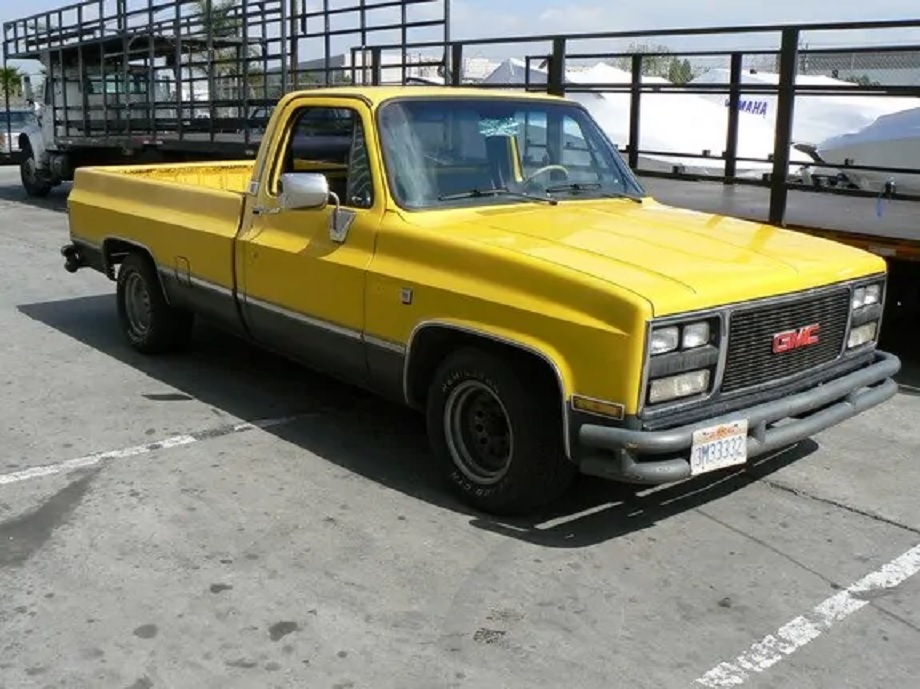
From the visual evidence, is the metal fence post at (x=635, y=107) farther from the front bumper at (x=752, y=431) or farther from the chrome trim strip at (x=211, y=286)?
the front bumper at (x=752, y=431)

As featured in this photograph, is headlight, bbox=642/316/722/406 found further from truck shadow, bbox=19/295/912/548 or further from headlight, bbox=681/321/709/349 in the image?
truck shadow, bbox=19/295/912/548

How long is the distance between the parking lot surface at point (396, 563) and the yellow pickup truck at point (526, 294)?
43 cm

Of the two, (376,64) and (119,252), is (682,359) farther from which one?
(376,64)

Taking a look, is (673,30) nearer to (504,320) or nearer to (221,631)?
(504,320)

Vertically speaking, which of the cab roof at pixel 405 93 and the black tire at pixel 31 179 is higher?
the cab roof at pixel 405 93

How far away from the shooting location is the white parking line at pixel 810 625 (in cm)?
341

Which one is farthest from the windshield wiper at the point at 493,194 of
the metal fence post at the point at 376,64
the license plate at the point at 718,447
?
the metal fence post at the point at 376,64

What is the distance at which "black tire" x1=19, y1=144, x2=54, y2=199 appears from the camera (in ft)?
66.6

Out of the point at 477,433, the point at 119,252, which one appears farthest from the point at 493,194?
the point at 119,252

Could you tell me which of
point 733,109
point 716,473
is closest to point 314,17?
point 733,109

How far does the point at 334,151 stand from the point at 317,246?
0.66 metres

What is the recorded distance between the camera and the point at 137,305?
7.39m

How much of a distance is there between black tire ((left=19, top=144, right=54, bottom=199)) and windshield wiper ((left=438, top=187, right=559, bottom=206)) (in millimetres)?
17083

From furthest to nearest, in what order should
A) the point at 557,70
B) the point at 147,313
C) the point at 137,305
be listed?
the point at 557,70 → the point at 137,305 → the point at 147,313
